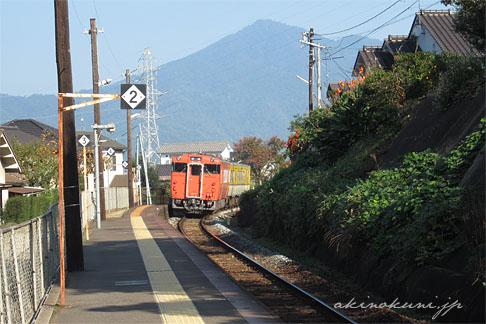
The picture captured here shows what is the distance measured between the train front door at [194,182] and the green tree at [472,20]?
2136 centimetres

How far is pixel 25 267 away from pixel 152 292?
3.20 m

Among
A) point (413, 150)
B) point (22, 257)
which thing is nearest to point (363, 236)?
point (413, 150)

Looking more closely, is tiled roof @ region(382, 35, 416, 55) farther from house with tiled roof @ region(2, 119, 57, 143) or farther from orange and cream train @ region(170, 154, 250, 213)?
house with tiled roof @ region(2, 119, 57, 143)

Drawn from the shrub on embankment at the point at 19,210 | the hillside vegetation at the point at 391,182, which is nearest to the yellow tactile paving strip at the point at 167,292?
the hillside vegetation at the point at 391,182

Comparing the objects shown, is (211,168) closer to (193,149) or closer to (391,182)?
(391,182)

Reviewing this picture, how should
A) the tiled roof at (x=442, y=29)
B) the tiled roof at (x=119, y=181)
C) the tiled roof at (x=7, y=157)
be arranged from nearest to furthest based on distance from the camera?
the tiled roof at (x=442, y=29)
the tiled roof at (x=7, y=157)
the tiled roof at (x=119, y=181)

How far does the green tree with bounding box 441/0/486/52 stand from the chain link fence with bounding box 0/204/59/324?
39.5 ft

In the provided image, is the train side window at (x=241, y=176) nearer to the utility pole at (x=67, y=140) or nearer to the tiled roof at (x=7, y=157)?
the tiled roof at (x=7, y=157)

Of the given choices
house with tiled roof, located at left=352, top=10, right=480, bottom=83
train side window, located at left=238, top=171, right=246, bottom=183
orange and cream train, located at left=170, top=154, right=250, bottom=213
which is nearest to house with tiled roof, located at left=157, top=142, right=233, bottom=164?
train side window, located at left=238, top=171, right=246, bottom=183

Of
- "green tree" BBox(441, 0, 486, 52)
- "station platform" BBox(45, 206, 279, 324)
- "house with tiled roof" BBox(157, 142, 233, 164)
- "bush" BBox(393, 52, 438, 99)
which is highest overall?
"house with tiled roof" BBox(157, 142, 233, 164)

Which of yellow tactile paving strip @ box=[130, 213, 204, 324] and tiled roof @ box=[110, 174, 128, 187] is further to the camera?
tiled roof @ box=[110, 174, 128, 187]

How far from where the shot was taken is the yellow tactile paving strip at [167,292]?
10.2m

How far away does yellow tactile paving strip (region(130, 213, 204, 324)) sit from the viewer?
33.5 ft
